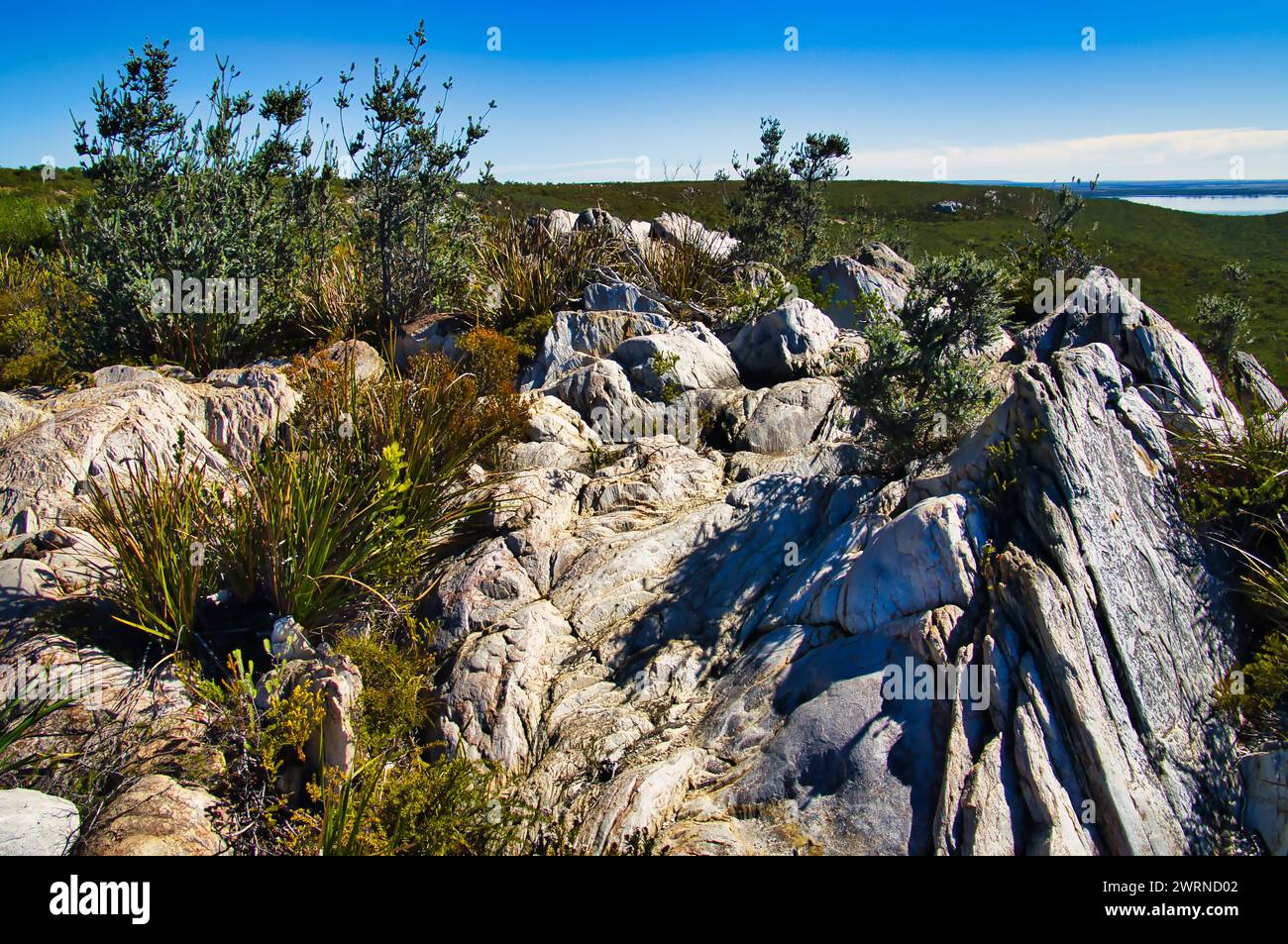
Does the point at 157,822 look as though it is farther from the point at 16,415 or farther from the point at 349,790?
the point at 16,415

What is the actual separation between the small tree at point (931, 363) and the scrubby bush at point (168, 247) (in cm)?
906

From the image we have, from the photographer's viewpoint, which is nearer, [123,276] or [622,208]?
[123,276]

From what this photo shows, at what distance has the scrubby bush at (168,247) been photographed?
10461 millimetres

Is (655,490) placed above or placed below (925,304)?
below

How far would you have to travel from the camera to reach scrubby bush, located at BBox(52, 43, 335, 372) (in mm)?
10461

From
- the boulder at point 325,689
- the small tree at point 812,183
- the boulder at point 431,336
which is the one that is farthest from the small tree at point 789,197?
the boulder at point 325,689

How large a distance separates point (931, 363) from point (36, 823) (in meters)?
8.01

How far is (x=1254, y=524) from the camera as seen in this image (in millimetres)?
5594

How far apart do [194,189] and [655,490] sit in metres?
8.86

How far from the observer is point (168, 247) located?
34.7 feet

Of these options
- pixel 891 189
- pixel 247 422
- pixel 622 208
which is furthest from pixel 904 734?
pixel 891 189
